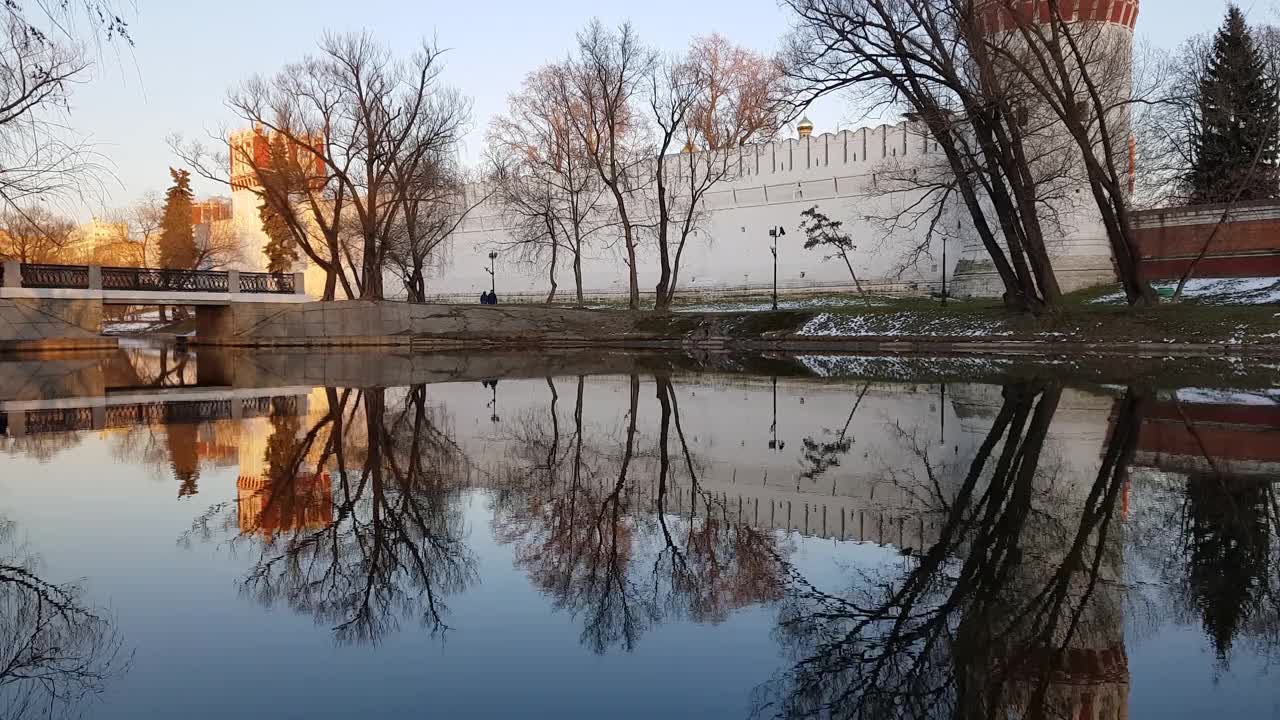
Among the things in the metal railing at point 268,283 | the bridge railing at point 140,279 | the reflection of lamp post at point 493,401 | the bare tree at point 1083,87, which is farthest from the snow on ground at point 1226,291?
the bridge railing at point 140,279

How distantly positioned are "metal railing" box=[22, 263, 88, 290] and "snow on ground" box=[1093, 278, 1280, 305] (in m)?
25.3

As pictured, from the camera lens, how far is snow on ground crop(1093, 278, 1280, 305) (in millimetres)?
22734

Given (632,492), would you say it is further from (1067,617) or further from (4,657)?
(4,657)

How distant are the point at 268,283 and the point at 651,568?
26509 mm

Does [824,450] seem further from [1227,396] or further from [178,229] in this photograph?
[178,229]

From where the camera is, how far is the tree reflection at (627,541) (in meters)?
3.44

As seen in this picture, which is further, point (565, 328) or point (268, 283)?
point (268, 283)

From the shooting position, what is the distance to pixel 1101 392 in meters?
10.5

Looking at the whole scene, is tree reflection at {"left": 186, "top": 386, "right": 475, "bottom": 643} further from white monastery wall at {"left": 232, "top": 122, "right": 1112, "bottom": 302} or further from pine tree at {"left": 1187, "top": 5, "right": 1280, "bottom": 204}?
pine tree at {"left": 1187, "top": 5, "right": 1280, "bottom": 204}

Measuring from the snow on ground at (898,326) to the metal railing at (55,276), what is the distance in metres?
18.2

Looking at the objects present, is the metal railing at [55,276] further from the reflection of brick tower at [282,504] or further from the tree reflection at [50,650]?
the tree reflection at [50,650]

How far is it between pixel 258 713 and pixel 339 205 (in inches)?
1062

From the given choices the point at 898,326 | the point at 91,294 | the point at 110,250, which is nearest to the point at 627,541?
the point at 898,326

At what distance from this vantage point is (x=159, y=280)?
26.0m
